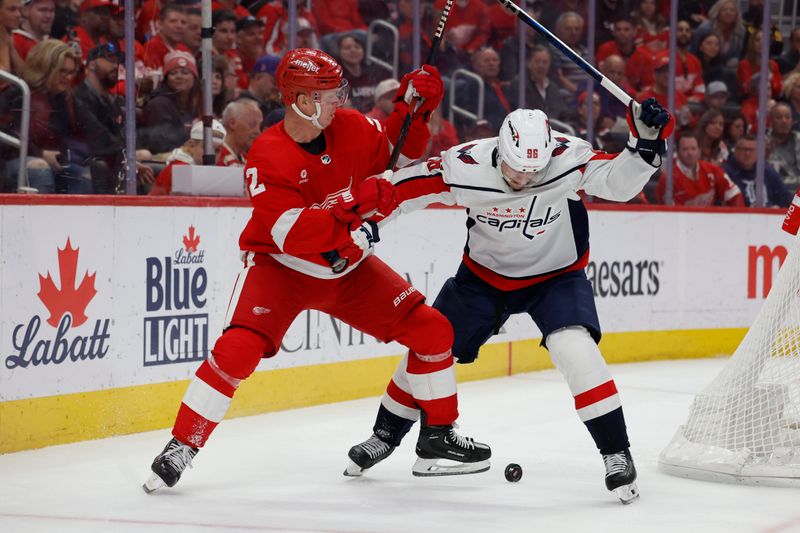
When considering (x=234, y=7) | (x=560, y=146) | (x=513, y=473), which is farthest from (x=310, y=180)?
(x=234, y=7)

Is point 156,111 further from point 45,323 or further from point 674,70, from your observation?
point 674,70

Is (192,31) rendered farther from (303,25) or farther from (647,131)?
(647,131)

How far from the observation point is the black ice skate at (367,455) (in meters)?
3.65

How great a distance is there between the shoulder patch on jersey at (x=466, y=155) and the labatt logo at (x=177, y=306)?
155 centimetres

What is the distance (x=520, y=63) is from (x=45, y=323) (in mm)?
3767

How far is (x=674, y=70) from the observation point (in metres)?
7.49

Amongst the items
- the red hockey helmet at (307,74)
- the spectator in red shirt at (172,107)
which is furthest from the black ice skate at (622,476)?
the spectator in red shirt at (172,107)

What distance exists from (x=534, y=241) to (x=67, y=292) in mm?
1757

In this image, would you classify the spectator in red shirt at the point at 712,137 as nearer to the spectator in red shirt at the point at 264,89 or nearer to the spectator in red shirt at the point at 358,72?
the spectator in red shirt at the point at 358,72

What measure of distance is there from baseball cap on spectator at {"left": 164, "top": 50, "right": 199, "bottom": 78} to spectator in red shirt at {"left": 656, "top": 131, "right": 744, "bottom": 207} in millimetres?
3354

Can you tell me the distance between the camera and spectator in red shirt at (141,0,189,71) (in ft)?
17.2

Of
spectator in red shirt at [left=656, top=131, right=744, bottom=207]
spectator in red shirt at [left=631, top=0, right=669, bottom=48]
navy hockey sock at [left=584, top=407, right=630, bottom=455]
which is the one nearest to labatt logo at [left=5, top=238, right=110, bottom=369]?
navy hockey sock at [left=584, top=407, right=630, bottom=455]

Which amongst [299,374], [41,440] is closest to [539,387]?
[299,374]

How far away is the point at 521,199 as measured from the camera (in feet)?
11.2
